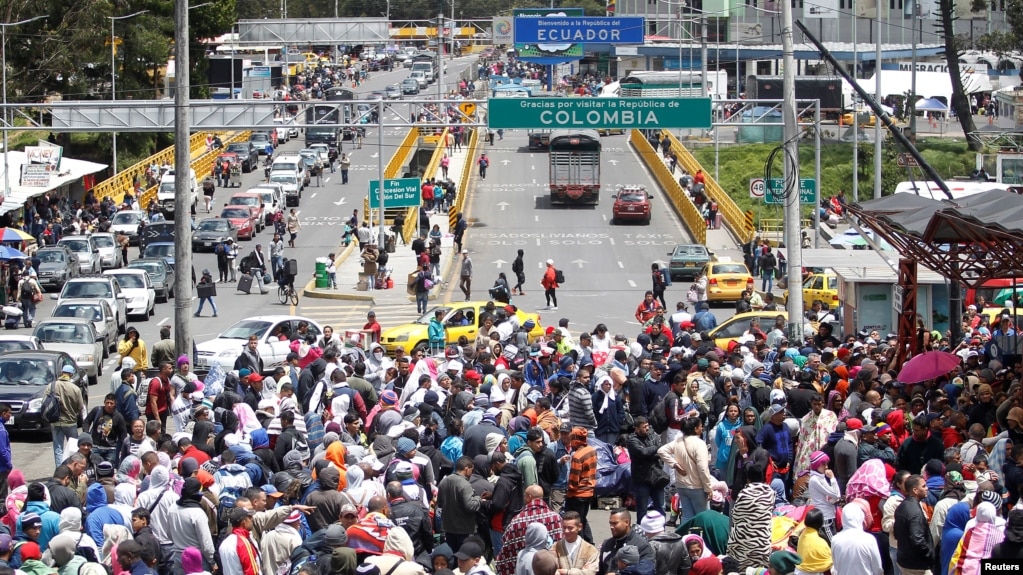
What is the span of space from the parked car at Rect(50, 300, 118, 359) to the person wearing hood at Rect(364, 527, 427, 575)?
20180 mm

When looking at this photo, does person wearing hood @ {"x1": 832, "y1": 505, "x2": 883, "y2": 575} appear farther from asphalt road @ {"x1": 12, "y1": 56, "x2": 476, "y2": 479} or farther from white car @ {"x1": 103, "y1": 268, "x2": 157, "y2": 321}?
white car @ {"x1": 103, "y1": 268, "x2": 157, "y2": 321}

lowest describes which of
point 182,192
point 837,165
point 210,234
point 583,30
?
point 210,234

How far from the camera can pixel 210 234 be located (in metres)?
50.5

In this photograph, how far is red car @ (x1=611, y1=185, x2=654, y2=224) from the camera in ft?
189

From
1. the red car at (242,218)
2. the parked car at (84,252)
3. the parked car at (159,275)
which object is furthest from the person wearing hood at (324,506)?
the red car at (242,218)

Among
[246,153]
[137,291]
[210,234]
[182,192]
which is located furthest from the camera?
[246,153]

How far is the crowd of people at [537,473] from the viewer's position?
1165cm

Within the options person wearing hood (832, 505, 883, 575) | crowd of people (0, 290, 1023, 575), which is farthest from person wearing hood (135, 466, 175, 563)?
person wearing hood (832, 505, 883, 575)

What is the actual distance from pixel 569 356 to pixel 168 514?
9.64m

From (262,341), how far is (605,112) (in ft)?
57.6

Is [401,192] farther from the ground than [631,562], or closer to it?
farther from the ground

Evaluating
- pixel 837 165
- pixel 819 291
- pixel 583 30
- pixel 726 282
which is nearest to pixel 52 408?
pixel 819 291

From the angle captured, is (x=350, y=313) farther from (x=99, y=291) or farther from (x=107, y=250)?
(x=107, y=250)

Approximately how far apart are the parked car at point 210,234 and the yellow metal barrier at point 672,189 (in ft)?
55.9
